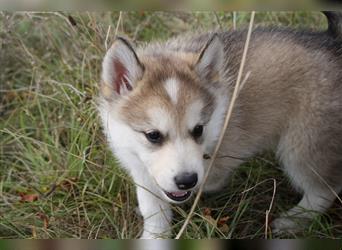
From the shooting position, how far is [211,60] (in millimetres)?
2041

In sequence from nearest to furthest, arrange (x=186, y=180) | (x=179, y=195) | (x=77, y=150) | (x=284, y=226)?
1. (x=186, y=180)
2. (x=179, y=195)
3. (x=284, y=226)
4. (x=77, y=150)

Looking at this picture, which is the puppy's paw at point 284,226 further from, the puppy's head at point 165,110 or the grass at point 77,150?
the puppy's head at point 165,110

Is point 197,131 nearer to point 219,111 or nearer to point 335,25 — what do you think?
point 219,111

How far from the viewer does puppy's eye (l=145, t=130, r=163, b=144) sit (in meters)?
1.91

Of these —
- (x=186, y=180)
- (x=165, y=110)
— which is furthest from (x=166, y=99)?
(x=186, y=180)

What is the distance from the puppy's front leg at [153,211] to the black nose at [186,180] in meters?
0.33

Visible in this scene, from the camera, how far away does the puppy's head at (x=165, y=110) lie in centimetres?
188

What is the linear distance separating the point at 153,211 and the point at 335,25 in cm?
100

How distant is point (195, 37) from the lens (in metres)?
2.38

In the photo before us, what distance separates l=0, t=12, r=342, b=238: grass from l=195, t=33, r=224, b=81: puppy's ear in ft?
1.31

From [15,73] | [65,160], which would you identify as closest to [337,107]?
[65,160]

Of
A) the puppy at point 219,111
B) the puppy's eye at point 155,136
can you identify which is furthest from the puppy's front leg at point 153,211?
the puppy's eye at point 155,136

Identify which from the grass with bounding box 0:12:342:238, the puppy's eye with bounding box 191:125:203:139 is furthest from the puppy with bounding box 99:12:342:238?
the grass with bounding box 0:12:342:238

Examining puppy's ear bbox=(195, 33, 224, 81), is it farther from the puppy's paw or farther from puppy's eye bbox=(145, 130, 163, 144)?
the puppy's paw
